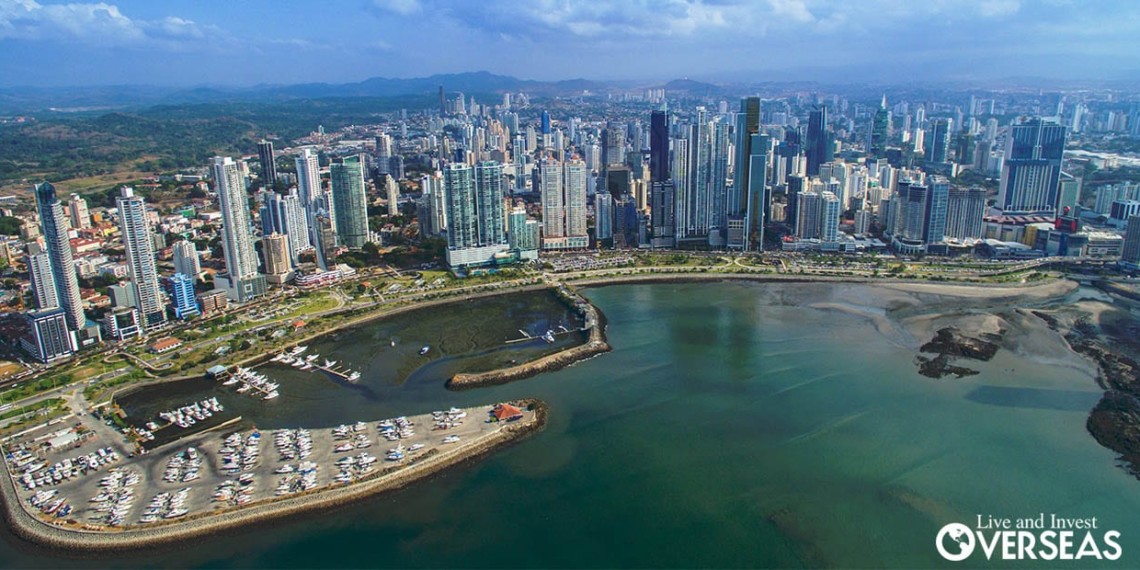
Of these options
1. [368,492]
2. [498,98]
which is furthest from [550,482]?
[498,98]

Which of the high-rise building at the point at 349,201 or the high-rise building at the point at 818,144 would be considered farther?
the high-rise building at the point at 818,144

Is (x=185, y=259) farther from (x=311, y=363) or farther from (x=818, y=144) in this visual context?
(x=818, y=144)

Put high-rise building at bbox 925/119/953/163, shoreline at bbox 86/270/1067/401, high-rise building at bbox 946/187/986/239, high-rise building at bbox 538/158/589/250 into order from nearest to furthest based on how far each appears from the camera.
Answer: shoreline at bbox 86/270/1067/401 < high-rise building at bbox 946/187/986/239 < high-rise building at bbox 538/158/589/250 < high-rise building at bbox 925/119/953/163

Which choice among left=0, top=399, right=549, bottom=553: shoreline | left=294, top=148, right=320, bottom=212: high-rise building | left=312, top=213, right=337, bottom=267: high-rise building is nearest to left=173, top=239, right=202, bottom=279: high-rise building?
left=312, top=213, right=337, bottom=267: high-rise building

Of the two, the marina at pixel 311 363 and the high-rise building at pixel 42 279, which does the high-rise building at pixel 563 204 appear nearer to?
the marina at pixel 311 363

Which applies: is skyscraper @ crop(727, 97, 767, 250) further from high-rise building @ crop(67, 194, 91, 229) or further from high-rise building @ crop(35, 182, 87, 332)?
high-rise building @ crop(67, 194, 91, 229)

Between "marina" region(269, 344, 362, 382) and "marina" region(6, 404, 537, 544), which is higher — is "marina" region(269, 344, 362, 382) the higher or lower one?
the lower one

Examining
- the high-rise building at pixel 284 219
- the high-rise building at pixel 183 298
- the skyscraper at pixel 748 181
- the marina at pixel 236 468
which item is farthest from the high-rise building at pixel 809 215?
the high-rise building at pixel 183 298

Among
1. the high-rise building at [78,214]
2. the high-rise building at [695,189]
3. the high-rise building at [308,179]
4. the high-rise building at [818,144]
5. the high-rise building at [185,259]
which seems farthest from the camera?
the high-rise building at [818,144]
